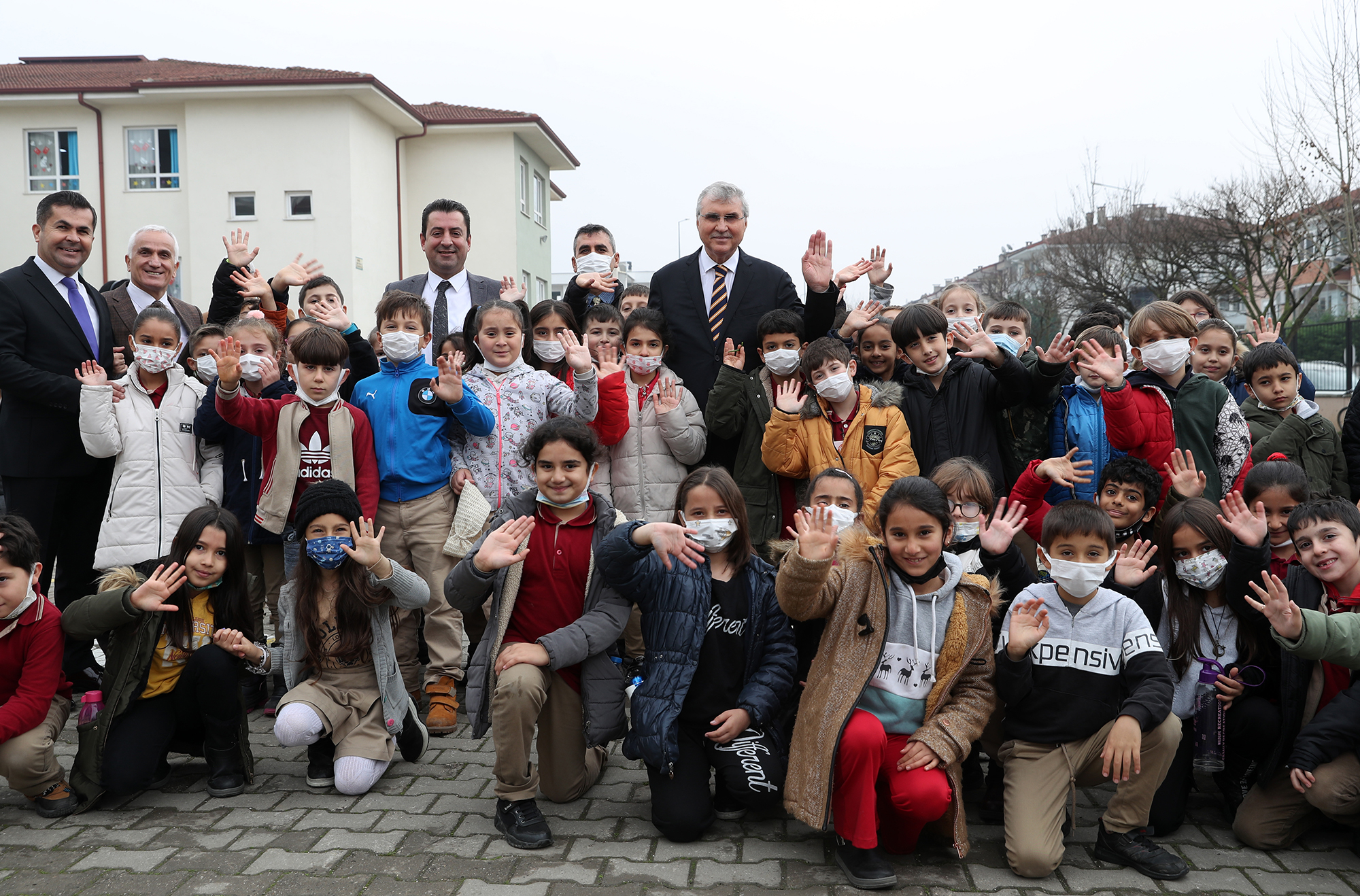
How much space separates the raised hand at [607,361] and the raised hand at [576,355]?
0.27ft

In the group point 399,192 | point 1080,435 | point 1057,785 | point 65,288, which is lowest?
point 1057,785

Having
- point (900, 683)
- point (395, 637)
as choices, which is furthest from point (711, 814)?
point (395, 637)

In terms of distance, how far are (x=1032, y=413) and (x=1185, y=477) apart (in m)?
0.89

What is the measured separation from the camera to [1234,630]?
405 centimetres

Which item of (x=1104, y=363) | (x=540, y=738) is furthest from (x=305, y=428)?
(x=1104, y=363)

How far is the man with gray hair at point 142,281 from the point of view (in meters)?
5.96

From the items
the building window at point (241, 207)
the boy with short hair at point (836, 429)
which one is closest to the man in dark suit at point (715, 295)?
the boy with short hair at point (836, 429)

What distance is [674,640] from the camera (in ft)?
13.0

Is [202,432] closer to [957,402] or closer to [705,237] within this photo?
[705,237]

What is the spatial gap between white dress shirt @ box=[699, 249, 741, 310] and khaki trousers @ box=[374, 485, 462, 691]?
2.07 m

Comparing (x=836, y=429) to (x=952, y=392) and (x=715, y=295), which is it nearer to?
(x=952, y=392)

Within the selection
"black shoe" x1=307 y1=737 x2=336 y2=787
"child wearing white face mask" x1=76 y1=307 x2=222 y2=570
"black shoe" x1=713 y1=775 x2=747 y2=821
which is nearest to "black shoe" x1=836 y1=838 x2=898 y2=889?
"black shoe" x1=713 y1=775 x2=747 y2=821

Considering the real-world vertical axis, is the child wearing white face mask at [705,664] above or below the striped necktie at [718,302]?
below

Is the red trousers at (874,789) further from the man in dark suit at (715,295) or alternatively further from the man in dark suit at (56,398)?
the man in dark suit at (56,398)
